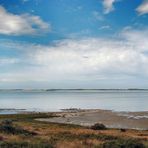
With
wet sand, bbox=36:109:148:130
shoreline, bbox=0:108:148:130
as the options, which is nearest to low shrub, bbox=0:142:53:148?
shoreline, bbox=0:108:148:130

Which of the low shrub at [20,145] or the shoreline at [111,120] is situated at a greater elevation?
the low shrub at [20,145]

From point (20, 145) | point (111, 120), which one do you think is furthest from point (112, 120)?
point (20, 145)

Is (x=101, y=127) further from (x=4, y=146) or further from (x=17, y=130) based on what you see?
(x=4, y=146)

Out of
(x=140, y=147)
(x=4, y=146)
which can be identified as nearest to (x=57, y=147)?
(x=4, y=146)

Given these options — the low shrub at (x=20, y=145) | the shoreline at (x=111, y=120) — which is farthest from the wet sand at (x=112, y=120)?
the low shrub at (x=20, y=145)

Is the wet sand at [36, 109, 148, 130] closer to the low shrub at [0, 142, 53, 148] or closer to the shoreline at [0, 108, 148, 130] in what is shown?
the shoreline at [0, 108, 148, 130]

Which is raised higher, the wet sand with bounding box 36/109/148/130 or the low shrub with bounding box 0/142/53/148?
the low shrub with bounding box 0/142/53/148

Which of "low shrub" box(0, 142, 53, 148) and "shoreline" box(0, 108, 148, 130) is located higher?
"low shrub" box(0, 142, 53, 148)

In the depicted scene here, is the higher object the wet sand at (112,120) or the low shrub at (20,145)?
the low shrub at (20,145)

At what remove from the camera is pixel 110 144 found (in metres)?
17.8

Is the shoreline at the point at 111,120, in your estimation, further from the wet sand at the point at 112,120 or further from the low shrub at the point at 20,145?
the low shrub at the point at 20,145

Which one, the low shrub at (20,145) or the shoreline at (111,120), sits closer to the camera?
the low shrub at (20,145)

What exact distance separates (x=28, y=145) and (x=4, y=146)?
1.30 meters

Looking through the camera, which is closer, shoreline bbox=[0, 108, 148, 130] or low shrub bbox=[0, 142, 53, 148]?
low shrub bbox=[0, 142, 53, 148]
